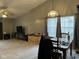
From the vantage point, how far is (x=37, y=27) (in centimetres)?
890

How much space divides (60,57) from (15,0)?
14.2 ft

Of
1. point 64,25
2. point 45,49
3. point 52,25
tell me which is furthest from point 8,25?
point 45,49

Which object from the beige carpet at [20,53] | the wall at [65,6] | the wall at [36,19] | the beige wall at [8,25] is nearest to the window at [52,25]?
the wall at [36,19]

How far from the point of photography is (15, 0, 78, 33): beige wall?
22.6ft

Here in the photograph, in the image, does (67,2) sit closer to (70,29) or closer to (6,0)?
(70,29)

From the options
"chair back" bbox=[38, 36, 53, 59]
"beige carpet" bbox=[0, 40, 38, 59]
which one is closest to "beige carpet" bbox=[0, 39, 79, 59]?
"beige carpet" bbox=[0, 40, 38, 59]

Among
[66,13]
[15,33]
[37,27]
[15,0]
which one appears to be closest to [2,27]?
[15,33]

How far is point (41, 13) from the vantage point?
849 cm

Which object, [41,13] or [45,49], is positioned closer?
[45,49]

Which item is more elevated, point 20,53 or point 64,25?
point 64,25

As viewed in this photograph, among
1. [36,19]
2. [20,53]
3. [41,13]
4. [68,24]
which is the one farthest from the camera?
[36,19]

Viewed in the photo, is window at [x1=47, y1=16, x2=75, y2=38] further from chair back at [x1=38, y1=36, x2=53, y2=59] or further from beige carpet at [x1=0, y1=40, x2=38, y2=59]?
chair back at [x1=38, y1=36, x2=53, y2=59]

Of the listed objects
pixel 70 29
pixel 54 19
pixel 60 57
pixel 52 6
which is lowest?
pixel 60 57

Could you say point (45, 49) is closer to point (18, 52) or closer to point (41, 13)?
point (18, 52)
